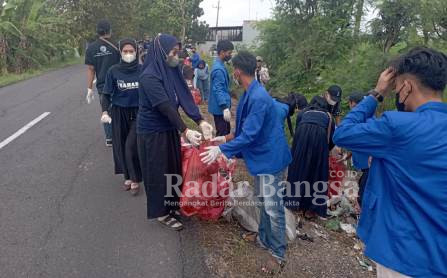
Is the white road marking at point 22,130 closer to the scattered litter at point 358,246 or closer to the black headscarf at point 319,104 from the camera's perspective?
the black headscarf at point 319,104

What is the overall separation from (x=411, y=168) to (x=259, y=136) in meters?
1.41

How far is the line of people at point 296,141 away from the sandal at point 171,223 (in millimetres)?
10

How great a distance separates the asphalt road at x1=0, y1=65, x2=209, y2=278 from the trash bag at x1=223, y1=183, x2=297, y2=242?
0.44 metres

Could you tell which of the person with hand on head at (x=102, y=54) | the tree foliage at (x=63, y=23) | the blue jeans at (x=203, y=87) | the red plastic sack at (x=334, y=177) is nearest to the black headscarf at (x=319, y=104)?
the red plastic sack at (x=334, y=177)

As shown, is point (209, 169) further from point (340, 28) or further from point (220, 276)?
point (340, 28)

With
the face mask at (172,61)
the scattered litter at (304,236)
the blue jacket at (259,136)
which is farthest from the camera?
the scattered litter at (304,236)

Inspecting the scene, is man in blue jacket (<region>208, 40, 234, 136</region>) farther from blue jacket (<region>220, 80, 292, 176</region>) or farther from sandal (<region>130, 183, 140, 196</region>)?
blue jacket (<region>220, 80, 292, 176</region>)

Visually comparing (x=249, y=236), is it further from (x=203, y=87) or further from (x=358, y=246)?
(x=203, y=87)

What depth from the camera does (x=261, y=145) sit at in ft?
10.1

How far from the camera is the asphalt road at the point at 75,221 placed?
10.4ft

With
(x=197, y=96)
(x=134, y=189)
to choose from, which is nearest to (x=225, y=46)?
(x=134, y=189)

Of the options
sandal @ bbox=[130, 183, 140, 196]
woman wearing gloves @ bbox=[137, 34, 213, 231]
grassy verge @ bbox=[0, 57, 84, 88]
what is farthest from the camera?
grassy verge @ bbox=[0, 57, 84, 88]

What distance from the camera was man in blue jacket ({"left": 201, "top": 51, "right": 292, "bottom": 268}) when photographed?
9.72 ft

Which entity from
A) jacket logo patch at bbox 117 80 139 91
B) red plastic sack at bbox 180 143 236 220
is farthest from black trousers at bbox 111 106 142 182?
red plastic sack at bbox 180 143 236 220
